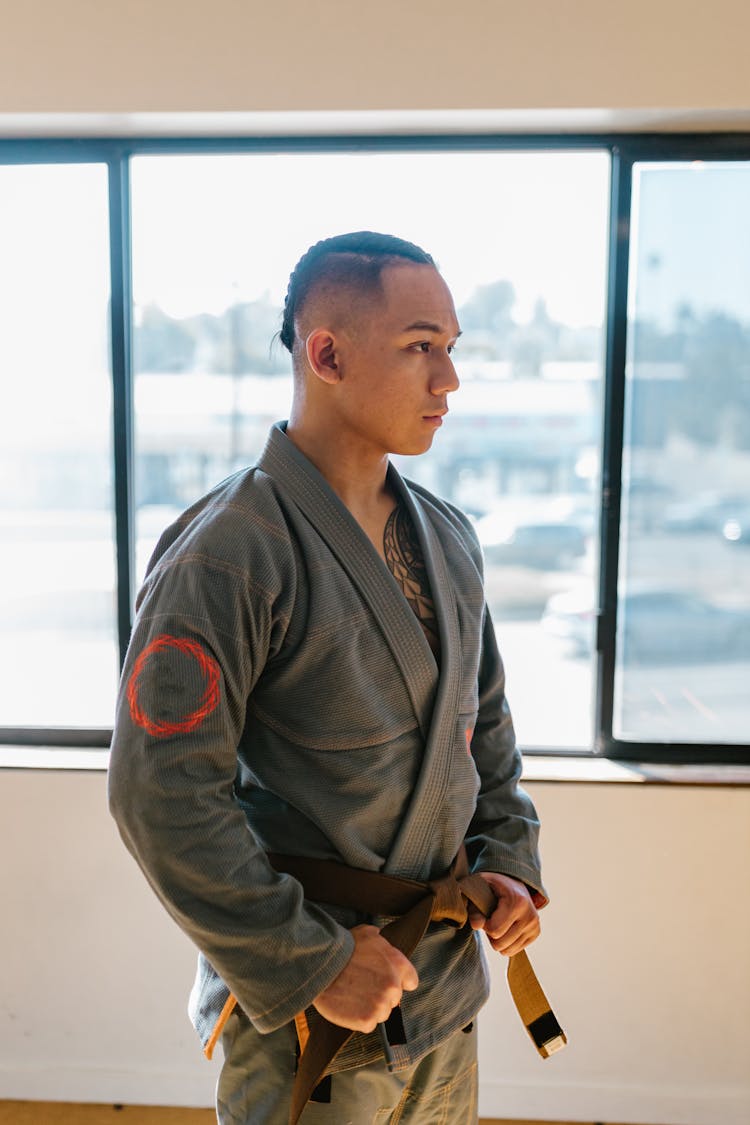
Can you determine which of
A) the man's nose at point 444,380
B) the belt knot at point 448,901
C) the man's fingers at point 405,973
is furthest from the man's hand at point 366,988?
the man's nose at point 444,380

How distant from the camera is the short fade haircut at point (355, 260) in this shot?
117 cm

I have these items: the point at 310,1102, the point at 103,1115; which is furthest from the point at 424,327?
the point at 103,1115

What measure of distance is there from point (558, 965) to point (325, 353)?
58.2 inches

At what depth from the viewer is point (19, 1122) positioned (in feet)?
6.84

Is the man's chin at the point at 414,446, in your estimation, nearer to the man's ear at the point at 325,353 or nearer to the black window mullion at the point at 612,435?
the man's ear at the point at 325,353

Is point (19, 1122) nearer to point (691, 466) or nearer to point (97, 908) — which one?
point (97, 908)

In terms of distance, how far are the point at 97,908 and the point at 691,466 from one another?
1585 mm

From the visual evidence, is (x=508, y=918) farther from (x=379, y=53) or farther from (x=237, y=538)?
(x=379, y=53)

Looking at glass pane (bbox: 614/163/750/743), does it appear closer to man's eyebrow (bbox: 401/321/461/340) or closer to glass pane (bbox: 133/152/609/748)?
glass pane (bbox: 133/152/609/748)

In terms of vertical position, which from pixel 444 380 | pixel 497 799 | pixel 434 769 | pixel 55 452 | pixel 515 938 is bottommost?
pixel 515 938

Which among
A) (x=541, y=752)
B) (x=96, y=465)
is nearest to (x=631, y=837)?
(x=541, y=752)

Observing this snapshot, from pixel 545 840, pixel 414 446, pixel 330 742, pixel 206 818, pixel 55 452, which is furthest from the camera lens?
pixel 55 452

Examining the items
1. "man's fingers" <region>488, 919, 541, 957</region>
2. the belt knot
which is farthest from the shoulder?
"man's fingers" <region>488, 919, 541, 957</region>

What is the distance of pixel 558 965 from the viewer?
2.06 m
